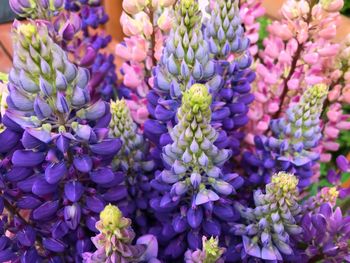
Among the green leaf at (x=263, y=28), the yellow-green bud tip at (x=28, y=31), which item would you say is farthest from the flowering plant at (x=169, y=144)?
the green leaf at (x=263, y=28)

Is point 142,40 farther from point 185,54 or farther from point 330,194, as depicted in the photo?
point 330,194

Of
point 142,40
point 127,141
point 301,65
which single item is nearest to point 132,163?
point 127,141

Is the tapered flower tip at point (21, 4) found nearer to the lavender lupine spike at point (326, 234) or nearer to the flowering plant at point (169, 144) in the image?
the flowering plant at point (169, 144)

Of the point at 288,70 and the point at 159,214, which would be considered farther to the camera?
the point at 288,70

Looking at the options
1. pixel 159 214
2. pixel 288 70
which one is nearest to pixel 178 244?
pixel 159 214

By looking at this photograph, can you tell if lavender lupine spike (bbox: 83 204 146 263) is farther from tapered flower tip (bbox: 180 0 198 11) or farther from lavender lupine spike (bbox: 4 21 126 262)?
tapered flower tip (bbox: 180 0 198 11)

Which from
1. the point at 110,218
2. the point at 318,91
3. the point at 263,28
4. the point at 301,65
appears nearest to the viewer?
the point at 110,218

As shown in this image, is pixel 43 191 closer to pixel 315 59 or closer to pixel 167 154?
pixel 167 154
